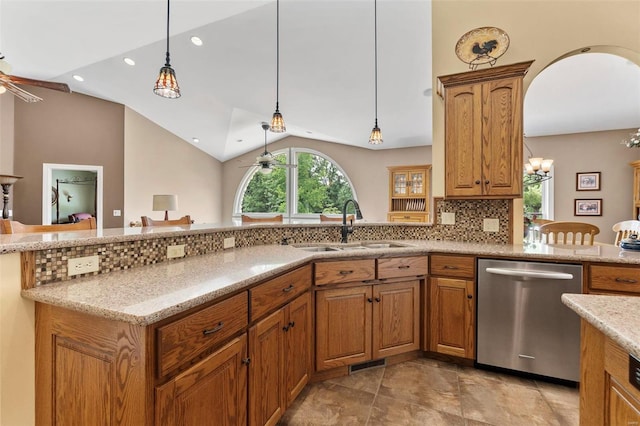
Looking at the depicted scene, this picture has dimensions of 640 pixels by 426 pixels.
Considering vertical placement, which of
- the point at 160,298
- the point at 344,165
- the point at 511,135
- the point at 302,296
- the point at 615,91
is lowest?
the point at 302,296

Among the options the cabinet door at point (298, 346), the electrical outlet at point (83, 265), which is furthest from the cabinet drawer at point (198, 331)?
the electrical outlet at point (83, 265)

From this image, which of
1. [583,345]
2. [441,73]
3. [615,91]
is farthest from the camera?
[615,91]

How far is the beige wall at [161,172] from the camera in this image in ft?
20.4

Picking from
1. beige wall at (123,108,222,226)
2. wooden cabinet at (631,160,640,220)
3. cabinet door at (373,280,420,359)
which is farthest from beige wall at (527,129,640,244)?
beige wall at (123,108,222,226)

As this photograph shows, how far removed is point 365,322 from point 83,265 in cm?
168

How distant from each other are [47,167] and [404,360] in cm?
681

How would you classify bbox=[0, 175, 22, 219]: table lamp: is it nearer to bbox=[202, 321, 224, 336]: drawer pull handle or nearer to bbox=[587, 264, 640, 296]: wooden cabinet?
bbox=[202, 321, 224, 336]: drawer pull handle

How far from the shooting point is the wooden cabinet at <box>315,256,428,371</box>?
2029mm

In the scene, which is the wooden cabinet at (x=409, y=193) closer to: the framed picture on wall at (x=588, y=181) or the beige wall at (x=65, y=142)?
the framed picture on wall at (x=588, y=181)

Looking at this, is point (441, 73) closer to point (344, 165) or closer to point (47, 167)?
point (344, 165)

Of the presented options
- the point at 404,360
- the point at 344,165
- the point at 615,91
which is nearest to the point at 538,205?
the point at 615,91

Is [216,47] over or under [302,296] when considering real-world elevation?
over

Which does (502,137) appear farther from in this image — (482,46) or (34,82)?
(34,82)

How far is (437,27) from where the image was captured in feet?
9.33
